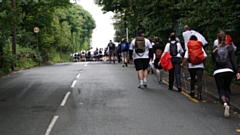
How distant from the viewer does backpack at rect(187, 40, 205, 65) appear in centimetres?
1200

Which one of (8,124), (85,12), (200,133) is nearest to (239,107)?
(200,133)

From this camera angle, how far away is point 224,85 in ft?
32.3

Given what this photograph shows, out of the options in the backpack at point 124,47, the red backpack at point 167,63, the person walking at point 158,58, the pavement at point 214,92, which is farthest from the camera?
the backpack at point 124,47

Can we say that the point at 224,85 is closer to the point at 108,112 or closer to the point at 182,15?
the point at 108,112

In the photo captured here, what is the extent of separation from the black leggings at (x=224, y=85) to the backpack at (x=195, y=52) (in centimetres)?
222

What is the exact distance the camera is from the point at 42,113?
402 inches

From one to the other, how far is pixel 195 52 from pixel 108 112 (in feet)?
11.3

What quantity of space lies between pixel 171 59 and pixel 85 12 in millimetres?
85770

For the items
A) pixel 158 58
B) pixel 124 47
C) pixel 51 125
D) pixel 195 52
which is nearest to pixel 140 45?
pixel 158 58

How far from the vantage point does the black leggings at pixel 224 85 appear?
9.73 meters

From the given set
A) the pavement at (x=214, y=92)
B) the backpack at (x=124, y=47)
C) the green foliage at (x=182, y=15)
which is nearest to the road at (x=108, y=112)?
the pavement at (x=214, y=92)

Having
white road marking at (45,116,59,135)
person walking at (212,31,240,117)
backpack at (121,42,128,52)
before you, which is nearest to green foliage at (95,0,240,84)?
backpack at (121,42,128,52)

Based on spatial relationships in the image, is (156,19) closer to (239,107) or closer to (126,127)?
(239,107)

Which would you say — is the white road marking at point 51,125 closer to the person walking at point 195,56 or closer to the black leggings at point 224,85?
the black leggings at point 224,85
